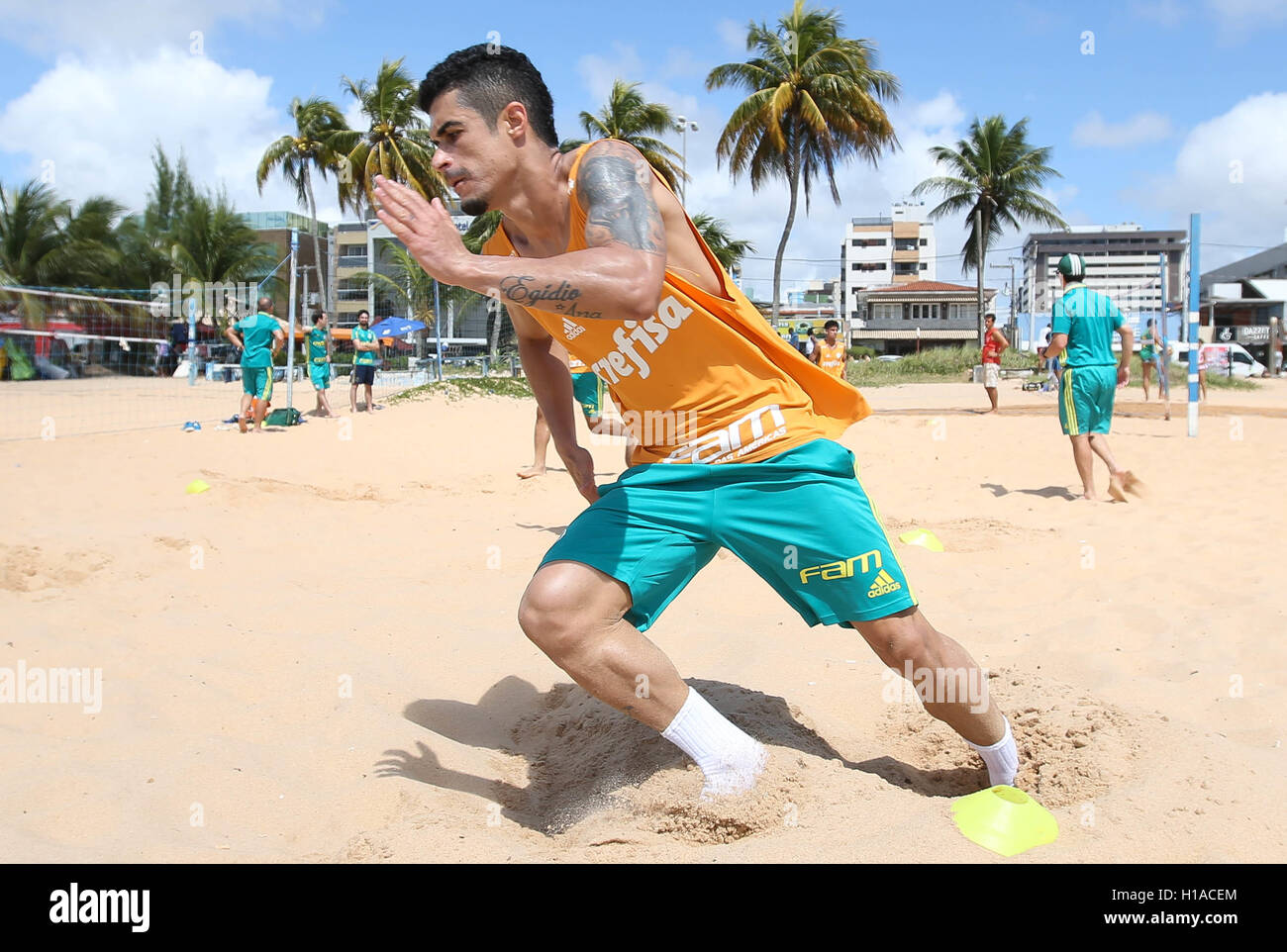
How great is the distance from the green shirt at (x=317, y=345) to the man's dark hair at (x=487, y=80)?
42.0 feet

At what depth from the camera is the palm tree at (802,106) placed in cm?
2780

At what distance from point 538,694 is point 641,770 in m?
0.99

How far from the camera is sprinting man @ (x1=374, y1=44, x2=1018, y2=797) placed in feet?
7.41

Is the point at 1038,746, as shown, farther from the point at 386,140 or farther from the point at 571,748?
the point at 386,140

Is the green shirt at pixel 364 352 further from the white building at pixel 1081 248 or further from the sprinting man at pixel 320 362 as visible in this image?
the white building at pixel 1081 248

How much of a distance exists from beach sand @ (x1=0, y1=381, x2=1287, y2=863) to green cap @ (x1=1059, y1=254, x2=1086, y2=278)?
180 cm

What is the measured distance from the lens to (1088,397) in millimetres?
7152

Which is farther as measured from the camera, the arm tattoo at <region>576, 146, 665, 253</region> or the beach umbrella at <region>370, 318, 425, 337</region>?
the beach umbrella at <region>370, 318, 425, 337</region>

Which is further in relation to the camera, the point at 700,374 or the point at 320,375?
the point at 320,375

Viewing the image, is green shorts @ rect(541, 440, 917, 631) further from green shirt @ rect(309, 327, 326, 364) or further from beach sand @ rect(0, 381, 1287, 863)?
green shirt @ rect(309, 327, 326, 364)

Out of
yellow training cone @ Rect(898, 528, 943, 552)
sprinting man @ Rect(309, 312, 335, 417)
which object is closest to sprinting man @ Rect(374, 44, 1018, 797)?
yellow training cone @ Rect(898, 528, 943, 552)

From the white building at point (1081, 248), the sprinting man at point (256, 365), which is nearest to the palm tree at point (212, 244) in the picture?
the sprinting man at point (256, 365)

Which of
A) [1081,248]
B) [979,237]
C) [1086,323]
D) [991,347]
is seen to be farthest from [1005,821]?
[1081,248]

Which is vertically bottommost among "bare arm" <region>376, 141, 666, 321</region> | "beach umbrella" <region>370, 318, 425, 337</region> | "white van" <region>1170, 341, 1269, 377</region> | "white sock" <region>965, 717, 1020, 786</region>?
"white sock" <region>965, 717, 1020, 786</region>
